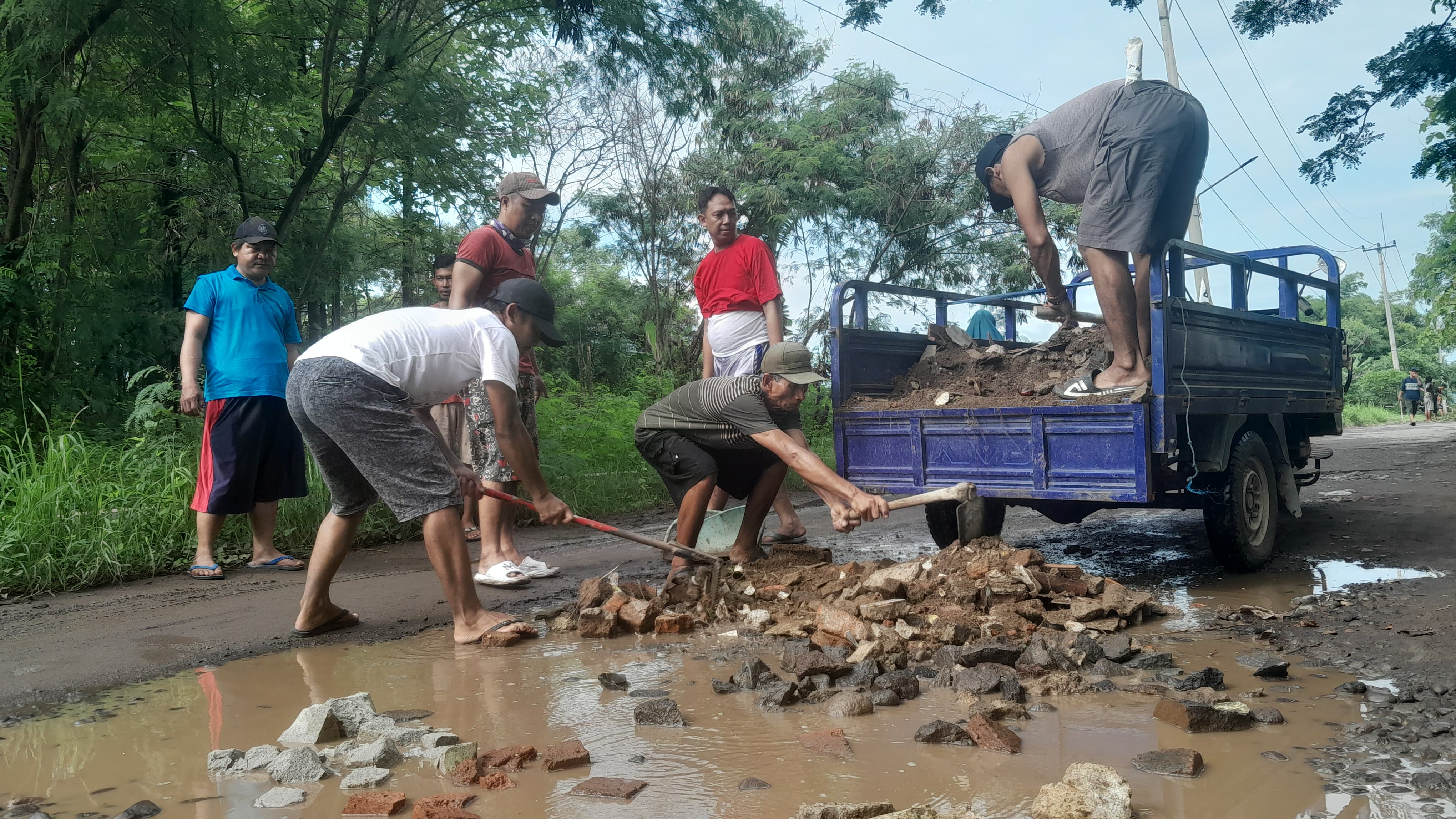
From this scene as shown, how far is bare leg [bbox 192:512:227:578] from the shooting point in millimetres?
5094

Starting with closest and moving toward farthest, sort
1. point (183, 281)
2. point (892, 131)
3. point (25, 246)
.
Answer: point (25, 246)
point (183, 281)
point (892, 131)

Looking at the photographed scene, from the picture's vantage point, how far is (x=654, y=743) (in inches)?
104

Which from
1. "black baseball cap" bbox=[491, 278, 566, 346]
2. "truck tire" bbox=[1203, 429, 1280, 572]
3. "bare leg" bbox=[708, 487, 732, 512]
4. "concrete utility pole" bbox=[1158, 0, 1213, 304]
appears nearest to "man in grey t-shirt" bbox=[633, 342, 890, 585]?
"bare leg" bbox=[708, 487, 732, 512]

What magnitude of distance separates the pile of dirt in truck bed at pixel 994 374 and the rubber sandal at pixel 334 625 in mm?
2631

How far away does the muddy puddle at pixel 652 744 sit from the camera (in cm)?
222

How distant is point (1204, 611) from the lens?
4172mm

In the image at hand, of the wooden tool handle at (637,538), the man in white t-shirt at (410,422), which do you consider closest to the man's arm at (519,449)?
the man in white t-shirt at (410,422)

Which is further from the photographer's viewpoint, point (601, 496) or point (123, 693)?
point (601, 496)

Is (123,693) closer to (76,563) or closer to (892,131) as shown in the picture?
(76,563)

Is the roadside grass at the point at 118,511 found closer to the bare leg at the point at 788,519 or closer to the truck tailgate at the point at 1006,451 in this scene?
the bare leg at the point at 788,519

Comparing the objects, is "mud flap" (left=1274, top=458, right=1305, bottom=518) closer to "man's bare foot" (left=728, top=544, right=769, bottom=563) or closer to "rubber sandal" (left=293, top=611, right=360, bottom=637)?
"man's bare foot" (left=728, top=544, right=769, bottom=563)

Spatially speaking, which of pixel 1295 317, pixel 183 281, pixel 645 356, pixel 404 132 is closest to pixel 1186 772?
pixel 1295 317

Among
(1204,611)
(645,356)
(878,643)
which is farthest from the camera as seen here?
(645,356)

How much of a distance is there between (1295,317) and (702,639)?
4229mm
